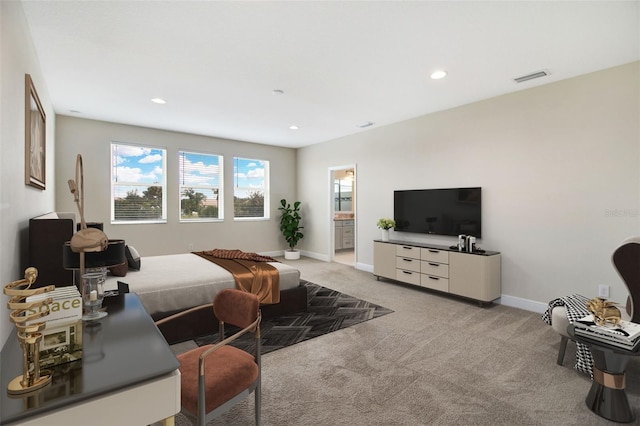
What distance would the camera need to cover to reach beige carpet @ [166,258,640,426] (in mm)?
1937

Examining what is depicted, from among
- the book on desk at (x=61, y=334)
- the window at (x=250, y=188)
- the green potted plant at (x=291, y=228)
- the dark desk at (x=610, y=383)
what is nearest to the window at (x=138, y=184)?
the window at (x=250, y=188)

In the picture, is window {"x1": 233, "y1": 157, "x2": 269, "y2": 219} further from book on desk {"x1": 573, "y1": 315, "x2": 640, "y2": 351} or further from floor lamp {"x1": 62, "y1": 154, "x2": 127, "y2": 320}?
book on desk {"x1": 573, "y1": 315, "x2": 640, "y2": 351}

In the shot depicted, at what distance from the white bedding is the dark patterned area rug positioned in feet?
1.30

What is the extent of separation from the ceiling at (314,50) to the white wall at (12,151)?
0.51 meters

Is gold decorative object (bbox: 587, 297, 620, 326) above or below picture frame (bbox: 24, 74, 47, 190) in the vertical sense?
below

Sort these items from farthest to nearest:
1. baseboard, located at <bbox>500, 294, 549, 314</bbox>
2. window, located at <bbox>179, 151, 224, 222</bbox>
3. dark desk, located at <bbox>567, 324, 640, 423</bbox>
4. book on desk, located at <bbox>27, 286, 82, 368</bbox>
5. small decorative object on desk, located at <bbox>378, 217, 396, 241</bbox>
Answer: window, located at <bbox>179, 151, 224, 222</bbox>
small decorative object on desk, located at <bbox>378, 217, 396, 241</bbox>
baseboard, located at <bbox>500, 294, 549, 314</bbox>
dark desk, located at <bbox>567, 324, 640, 423</bbox>
book on desk, located at <bbox>27, 286, 82, 368</bbox>

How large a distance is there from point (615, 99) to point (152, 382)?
4.57m

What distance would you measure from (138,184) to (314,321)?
14.4 feet

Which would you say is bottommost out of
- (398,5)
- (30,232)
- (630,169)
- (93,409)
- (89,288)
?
(93,409)

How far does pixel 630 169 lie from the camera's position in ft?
10.4

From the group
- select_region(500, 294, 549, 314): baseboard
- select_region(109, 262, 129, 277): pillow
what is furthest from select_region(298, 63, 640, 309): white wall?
select_region(109, 262, 129, 277): pillow

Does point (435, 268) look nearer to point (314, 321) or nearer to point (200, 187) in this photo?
point (314, 321)

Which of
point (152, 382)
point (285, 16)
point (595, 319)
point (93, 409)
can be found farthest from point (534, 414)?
point (285, 16)

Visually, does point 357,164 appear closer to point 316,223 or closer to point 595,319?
point 316,223
